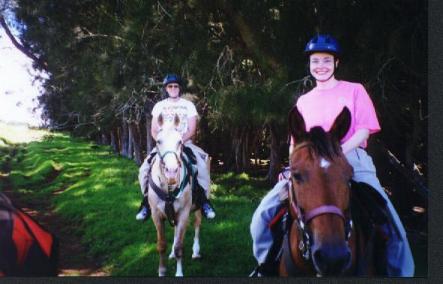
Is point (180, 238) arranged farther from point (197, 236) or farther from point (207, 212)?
point (207, 212)

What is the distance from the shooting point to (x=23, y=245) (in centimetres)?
267

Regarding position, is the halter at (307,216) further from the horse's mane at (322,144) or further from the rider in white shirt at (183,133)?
the rider in white shirt at (183,133)

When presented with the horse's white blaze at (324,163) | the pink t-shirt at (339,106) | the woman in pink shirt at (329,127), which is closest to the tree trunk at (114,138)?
the woman in pink shirt at (329,127)

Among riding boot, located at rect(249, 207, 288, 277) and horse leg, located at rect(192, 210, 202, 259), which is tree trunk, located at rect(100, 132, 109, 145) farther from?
riding boot, located at rect(249, 207, 288, 277)

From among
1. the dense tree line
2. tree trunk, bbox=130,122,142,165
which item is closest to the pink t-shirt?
the dense tree line

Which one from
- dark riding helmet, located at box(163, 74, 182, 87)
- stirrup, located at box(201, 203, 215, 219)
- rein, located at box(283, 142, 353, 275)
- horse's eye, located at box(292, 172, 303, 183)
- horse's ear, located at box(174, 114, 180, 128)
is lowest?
stirrup, located at box(201, 203, 215, 219)

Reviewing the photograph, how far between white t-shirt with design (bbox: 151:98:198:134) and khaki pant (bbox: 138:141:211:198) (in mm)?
125

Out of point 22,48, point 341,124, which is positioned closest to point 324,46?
point 341,124

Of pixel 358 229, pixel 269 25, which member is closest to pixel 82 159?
pixel 269 25

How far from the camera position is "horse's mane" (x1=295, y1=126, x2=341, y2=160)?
176 centimetres

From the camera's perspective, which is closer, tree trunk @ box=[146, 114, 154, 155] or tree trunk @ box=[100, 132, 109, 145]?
tree trunk @ box=[146, 114, 154, 155]

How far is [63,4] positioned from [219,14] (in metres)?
0.97

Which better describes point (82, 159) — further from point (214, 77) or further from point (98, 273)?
point (214, 77)

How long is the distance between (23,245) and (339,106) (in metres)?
1.96
